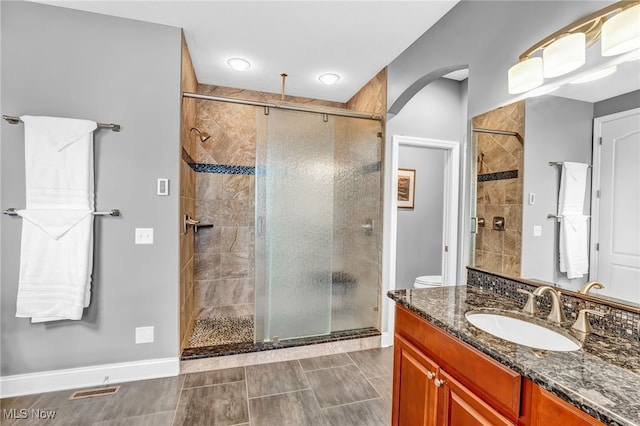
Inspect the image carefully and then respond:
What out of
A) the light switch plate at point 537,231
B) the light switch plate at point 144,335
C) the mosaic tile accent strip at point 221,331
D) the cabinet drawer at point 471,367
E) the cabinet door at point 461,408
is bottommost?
the mosaic tile accent strip at point 221,331

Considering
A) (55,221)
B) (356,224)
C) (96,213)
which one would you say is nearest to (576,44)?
(356,224)

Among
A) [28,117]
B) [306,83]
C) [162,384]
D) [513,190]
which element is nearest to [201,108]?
[306,83]

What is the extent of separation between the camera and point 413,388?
135 cm

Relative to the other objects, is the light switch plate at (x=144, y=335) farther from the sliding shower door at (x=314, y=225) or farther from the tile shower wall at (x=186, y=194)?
the sliding shower door at (x=314, y=225)

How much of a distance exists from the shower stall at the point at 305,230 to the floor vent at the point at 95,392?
493 mm

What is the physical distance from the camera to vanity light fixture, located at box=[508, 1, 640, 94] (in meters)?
1.05

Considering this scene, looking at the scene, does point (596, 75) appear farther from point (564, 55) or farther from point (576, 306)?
point (576, 306)

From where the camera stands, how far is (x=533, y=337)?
117 centimetres

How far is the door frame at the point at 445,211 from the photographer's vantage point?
2.89 meters

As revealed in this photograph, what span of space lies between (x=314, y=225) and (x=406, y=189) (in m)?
1.81

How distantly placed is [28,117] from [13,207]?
0.61m

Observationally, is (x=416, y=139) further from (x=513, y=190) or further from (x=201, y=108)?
(x=201, y=108)

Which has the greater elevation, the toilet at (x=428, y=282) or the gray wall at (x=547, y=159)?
the gray wall at (x=547, y=159)

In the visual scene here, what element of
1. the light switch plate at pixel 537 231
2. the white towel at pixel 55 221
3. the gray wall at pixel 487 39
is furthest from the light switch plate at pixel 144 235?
the light switch plate at pixel 537 231
